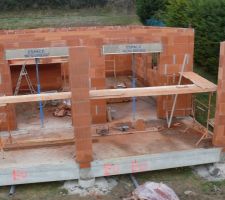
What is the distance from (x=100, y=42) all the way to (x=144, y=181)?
4.52 metres

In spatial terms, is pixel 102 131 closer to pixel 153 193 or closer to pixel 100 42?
pixel 100 42

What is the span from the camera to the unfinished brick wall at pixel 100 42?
36.2 ft

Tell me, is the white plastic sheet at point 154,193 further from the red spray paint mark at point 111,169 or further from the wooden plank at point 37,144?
the wooden plank at point 37,144

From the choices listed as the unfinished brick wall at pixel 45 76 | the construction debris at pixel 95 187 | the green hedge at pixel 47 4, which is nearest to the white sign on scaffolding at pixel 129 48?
the construction debris at pixel 95 187

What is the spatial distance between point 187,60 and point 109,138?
12.6ft

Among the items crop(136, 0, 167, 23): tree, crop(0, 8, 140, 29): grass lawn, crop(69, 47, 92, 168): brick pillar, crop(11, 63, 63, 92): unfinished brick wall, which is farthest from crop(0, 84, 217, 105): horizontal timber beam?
crop(0, 8, 140, 29): grass lawn

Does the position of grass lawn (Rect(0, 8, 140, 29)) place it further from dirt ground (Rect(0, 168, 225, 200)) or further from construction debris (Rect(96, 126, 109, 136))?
dirt ground (Rect(0, 168, 225, 200))

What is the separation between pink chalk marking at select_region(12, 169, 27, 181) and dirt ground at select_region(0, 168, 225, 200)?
1.18 feet

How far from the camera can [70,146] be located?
9969mm

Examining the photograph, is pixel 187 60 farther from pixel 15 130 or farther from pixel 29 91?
pixel 29 91

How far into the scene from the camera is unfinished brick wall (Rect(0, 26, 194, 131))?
11031 mm

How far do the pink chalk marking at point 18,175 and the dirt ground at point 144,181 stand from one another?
1.18 feet

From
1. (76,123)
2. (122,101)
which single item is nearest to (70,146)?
(76,123)

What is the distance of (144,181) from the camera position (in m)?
9.25
